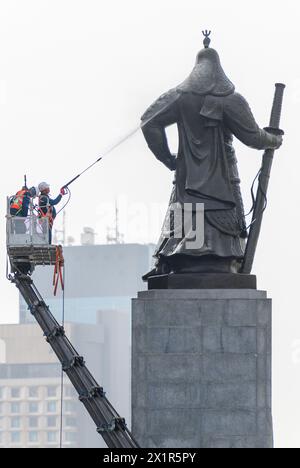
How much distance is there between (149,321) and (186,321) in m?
0.86

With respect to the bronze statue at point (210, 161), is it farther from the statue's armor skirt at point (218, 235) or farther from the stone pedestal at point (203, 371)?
the stone pedestal at point (203, 371)

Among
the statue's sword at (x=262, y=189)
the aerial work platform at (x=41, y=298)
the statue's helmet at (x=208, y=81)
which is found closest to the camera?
the statue's sword at (x=262, y=189)

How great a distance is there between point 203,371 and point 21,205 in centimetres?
831

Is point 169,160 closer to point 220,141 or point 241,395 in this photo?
point 220,141

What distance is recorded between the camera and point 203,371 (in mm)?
48094

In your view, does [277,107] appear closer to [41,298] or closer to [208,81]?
[208,81]

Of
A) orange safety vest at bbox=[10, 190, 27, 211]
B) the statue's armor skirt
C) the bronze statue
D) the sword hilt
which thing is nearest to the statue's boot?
the bronze statue

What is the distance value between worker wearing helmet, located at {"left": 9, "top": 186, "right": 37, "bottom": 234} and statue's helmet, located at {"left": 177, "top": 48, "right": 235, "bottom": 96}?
597cm

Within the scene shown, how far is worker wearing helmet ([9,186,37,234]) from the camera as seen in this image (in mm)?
53781

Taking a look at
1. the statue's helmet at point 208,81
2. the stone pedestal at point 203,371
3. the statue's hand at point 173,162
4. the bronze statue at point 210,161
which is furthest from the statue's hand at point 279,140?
the stone pedestal at point 203,371

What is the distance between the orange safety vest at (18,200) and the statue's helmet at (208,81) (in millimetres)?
5969

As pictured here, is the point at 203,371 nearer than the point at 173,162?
Yes

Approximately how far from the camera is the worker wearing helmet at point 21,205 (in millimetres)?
53781

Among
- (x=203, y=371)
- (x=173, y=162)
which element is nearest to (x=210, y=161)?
(x=173, y=162)
